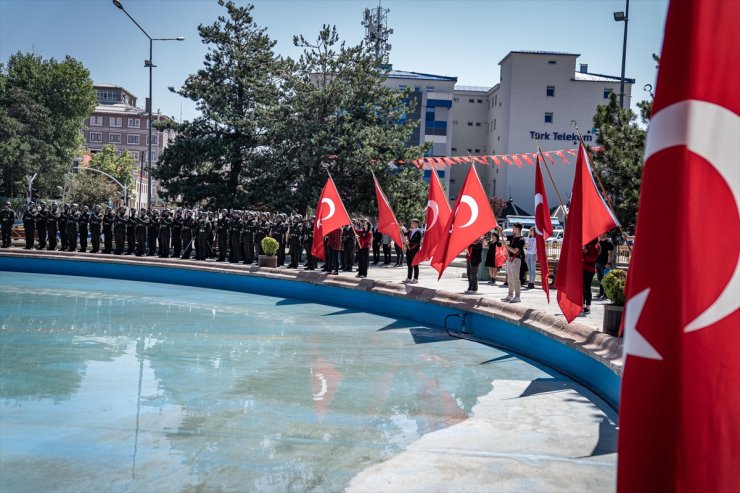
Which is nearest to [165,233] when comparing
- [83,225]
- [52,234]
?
[83,225]

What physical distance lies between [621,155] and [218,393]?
587 inches

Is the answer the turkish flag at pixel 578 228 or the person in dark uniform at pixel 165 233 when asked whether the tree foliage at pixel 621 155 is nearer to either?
the turkish flag at pixel 578 228

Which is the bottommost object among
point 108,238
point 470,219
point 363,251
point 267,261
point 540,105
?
point 267,261

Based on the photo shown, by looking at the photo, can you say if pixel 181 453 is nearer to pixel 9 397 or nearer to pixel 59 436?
pixel 59 436

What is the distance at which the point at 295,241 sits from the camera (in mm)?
22312

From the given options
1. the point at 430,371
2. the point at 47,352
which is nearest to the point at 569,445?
the point at 430,371

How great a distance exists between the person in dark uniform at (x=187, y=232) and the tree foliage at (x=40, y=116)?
3776cm

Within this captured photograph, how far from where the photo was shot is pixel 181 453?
21.6 feet

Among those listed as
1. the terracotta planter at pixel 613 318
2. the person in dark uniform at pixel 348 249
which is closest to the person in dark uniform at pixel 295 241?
the person in dark uniform at pixel 348 249

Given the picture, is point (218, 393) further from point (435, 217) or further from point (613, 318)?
point (435, 217)

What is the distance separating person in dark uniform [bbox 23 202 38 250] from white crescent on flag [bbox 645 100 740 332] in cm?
2665

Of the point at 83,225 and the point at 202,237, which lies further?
the point at 83,225

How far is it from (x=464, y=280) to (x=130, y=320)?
31.8ft

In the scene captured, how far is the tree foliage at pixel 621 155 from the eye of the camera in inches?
765
